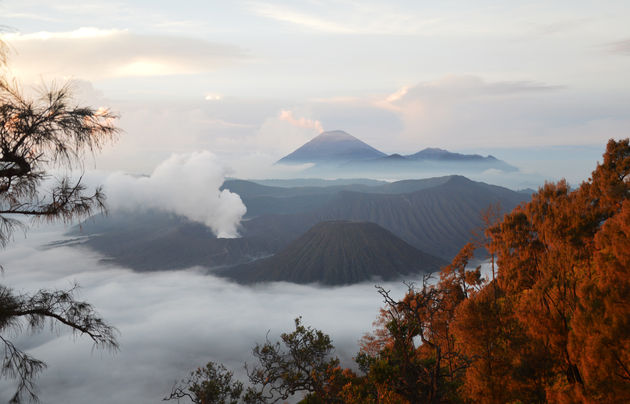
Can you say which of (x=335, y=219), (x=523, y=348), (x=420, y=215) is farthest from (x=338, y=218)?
(x=523, y=348)

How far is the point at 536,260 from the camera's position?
25.4 metres

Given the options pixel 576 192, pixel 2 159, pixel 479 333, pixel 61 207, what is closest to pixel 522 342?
pixel 479 333

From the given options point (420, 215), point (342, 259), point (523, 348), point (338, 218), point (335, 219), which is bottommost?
point (342, 259)

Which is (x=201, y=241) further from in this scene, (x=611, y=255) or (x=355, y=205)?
(x=611, y=255)

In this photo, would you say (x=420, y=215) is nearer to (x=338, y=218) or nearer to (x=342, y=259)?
(x=338, y=218)

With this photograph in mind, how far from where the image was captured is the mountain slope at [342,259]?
12781 cm

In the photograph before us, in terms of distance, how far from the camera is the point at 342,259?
433 ft

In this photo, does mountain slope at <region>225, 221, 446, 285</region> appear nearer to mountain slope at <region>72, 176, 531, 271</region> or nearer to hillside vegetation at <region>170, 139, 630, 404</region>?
mountain slope at <region>72, 176, 531, 271</region>

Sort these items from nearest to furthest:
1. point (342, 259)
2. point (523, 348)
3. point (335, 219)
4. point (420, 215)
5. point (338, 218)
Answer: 1. point (523, 348)
2. point (342, 259)
3. point (420, 215)
4. point (335, 219)
5. point (338, 218)

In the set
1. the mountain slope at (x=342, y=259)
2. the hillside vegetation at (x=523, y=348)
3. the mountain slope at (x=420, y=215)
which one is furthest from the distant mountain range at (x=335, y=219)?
the hillside vegetation at (x=523, y=348)

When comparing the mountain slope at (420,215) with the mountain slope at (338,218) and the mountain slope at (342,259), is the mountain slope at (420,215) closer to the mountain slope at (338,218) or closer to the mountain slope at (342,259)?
the mountain slope at (338,218)

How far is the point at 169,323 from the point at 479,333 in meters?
125

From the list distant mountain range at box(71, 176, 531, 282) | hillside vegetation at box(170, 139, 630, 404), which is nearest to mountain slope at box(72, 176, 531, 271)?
distant mountain range at box(71, 176, 531, 282)

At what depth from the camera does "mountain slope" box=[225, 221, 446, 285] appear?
127812mm
